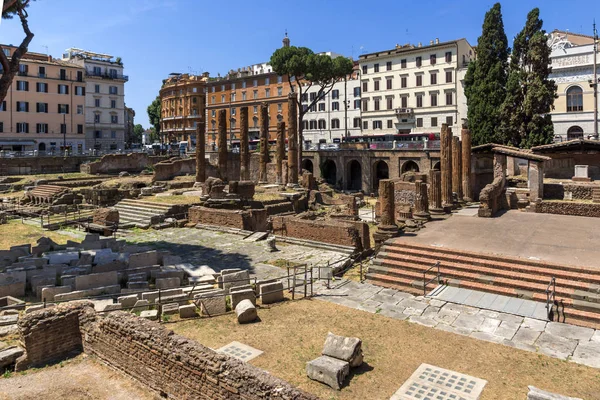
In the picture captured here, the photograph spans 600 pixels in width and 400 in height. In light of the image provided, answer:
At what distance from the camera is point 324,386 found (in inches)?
336

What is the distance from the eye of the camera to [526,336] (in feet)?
36.2

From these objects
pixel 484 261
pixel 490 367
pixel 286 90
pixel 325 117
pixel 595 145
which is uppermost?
pixel 286 90

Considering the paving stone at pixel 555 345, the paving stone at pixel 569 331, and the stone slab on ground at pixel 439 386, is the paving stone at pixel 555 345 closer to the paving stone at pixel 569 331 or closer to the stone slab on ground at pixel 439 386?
the paving stone at pixel 569 331

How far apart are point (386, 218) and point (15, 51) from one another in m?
A: 15.9

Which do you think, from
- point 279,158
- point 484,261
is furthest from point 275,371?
point 279,158

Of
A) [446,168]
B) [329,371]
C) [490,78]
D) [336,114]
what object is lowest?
[329,371]

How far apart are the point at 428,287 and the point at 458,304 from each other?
1.76 metres

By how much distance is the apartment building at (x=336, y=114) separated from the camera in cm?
6443

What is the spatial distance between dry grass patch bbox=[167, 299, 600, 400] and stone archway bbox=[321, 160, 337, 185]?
41.9m

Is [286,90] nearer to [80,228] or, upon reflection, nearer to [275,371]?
[80,228]

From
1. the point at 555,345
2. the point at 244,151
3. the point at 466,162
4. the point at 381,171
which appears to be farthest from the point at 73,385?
the point at 381,171

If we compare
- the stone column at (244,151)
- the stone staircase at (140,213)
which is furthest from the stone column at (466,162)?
the stone column at (244,151)

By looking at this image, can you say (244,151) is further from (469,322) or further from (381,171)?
(469,322)

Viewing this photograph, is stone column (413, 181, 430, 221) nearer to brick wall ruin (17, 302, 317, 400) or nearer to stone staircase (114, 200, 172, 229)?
stone staircase (114, 200, 172, 229)
